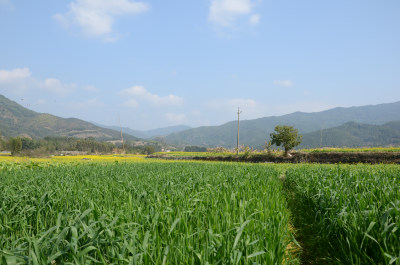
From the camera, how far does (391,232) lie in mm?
2840

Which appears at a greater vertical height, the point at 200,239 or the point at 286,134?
the point at 286,134

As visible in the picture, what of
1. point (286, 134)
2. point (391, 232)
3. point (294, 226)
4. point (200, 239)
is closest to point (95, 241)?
point (200, 239)

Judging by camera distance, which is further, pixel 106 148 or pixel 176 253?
pixel 106 148

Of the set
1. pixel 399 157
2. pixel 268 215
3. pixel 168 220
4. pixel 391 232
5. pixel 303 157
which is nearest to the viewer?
pixel 391 232

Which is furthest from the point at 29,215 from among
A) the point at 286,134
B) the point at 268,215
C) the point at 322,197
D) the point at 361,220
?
the point at 286,134

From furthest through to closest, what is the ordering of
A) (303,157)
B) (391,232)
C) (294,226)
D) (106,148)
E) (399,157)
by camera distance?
(106,148) → (303,157) → (399,157) → (294,226) → (391,232)

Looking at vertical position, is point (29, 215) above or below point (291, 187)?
above

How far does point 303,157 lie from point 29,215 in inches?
1315

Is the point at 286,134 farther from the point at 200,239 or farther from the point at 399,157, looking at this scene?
the point at 200,239

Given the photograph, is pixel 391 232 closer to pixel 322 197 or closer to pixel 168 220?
pixel 322 197

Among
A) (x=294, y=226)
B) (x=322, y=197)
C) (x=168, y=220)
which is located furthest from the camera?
(x=294, y=226)

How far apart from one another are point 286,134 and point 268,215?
30931 millimetres

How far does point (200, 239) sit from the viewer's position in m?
2.95

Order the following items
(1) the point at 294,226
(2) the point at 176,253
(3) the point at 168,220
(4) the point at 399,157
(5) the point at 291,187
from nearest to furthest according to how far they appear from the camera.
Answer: (2) the point at 176,253 < (3) the point at 168,220 < (1) the point at 294,226 < (5) the point at 291,187 < (4) the point at 399,157
